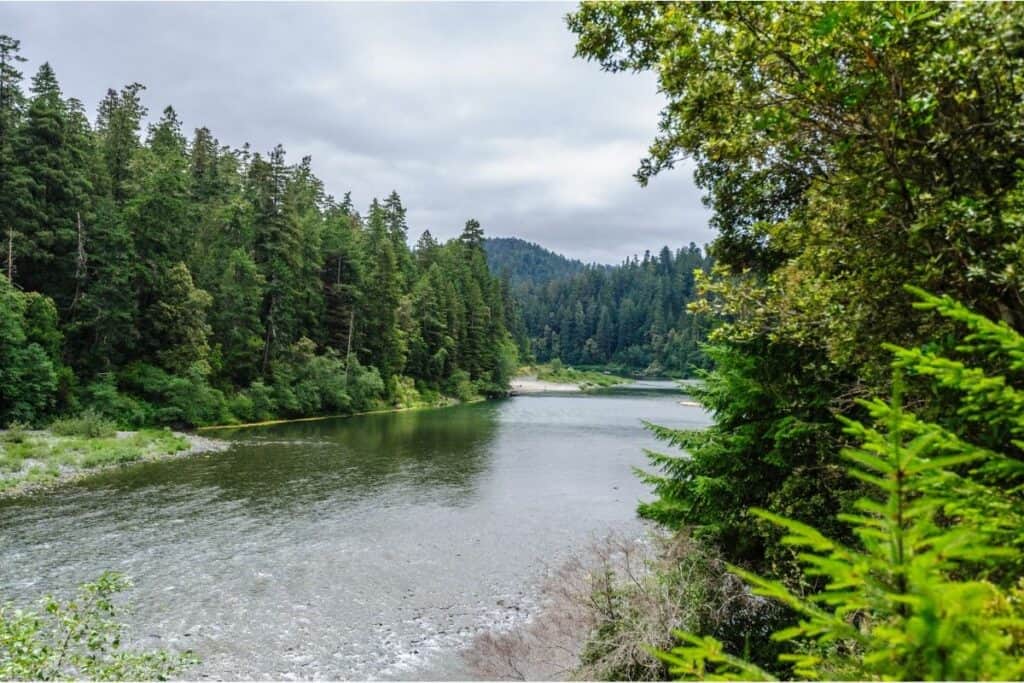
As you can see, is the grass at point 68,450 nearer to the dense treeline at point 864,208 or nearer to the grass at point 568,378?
the dense treeline at point 864,208

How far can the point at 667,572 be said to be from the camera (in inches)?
351

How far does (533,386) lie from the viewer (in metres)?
81.2

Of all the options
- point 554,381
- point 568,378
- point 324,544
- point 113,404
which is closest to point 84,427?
point 113,404

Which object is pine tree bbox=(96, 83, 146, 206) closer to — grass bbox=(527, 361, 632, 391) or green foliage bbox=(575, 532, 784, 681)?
green foliage bbox=(575, 532, 784, 681)

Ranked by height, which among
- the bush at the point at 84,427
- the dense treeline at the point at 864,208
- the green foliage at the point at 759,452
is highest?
the dense treeline at the point at 864,208

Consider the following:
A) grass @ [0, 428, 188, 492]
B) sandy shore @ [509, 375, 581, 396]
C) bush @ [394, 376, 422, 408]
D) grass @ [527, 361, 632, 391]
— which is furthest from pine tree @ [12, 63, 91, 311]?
grass @ [527, 361, 632, 391]

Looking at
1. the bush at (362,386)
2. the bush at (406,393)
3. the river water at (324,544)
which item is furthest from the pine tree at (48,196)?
the bush at (406,393)

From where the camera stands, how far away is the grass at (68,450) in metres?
20.2

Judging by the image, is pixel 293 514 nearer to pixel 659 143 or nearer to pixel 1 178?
pixel 659 143

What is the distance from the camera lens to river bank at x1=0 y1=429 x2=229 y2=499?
1969cm

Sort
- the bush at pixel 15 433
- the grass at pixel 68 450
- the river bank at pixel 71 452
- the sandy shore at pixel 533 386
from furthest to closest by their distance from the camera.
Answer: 1. the sandy shore at pixel 533 386
2. the bush at pixel 15 433
3. the grass at pixel 68 450
4. the river bank at pixel 71 452

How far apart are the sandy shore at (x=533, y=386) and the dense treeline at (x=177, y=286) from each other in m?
14.5

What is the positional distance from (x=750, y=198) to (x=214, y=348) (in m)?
37.4

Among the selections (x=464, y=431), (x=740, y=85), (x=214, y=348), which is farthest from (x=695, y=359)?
(x=740, y=85)
